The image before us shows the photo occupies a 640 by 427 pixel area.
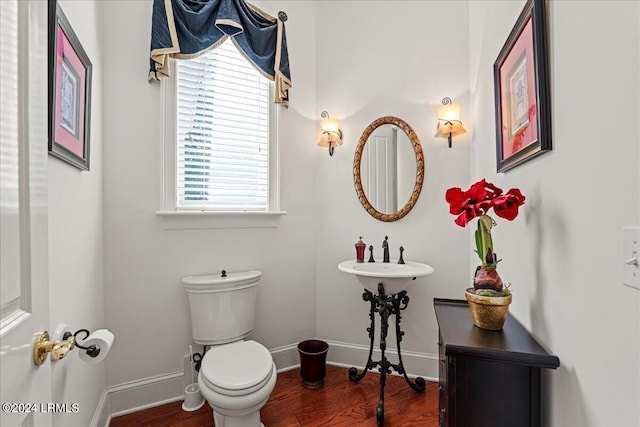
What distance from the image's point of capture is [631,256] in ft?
2.15

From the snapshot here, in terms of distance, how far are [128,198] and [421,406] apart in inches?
87.7

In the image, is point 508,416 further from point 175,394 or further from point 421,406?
point 175,394

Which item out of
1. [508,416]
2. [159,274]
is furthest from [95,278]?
[508,416]

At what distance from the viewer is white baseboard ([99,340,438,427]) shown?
192cm

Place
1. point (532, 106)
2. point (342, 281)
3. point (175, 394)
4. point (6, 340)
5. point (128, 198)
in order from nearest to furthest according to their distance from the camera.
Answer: point (6, 340) → point (532, 106) → point (128, 198) → point (175, 394) → point (342, 281)

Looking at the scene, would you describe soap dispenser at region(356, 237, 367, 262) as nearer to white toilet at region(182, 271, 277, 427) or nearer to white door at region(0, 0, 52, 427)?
white toilet at region(182, 271, 277, 427)

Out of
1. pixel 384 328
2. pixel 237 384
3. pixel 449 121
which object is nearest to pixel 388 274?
A: pixel 384 328

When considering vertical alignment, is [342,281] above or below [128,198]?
below

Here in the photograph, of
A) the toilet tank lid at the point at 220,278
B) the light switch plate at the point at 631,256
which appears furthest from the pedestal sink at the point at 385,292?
the light switch plate at the point at 631,256

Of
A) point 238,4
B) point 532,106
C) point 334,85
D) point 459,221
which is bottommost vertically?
point 459,221

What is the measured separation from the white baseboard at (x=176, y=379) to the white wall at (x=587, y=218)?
129cm

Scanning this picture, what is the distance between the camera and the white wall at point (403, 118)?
2.27 meters

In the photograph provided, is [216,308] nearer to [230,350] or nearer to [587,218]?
[230,350]

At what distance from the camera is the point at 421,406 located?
6.62ft
